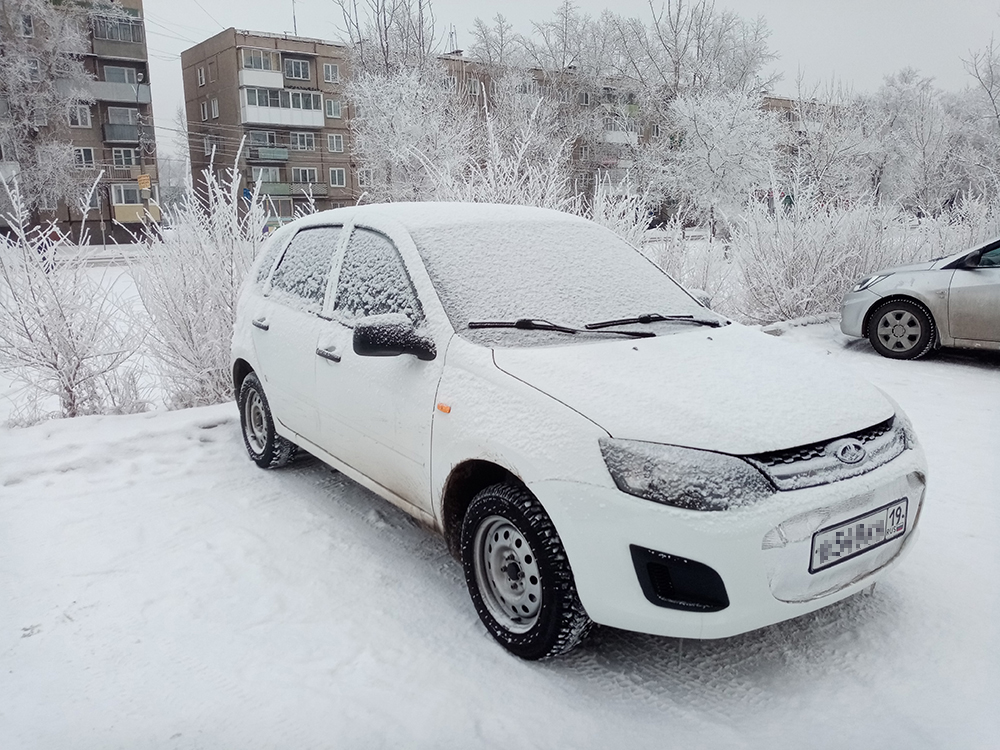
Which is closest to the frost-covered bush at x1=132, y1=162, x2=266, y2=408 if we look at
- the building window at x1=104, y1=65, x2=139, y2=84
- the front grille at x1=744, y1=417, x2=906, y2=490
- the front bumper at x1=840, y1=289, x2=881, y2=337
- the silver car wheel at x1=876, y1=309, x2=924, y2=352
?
A: the front grille at x1=744, y1=417, x2=906, y2=490

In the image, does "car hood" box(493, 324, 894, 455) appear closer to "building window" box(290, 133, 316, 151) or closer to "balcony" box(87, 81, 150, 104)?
"balcony" box(87, 81, 150, 104)

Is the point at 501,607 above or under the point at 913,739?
above

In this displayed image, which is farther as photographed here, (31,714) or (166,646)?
(166,646)

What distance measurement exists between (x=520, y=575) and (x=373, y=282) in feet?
5.31

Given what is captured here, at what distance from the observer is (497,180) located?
359 inches

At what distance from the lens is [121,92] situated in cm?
4559

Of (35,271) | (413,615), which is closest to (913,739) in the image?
(413,615)

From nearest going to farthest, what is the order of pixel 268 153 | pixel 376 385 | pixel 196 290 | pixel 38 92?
pixel 376 385, pixel 196 290, pixel 38 92, pixel 268 153

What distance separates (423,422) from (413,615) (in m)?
0.85

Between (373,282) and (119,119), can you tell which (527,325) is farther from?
(119,119)

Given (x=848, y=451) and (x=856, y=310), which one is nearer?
(x=848, y=451)

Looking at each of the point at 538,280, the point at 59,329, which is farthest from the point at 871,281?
the point at 59,329

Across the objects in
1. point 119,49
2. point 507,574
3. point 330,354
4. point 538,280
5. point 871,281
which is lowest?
point 507,574

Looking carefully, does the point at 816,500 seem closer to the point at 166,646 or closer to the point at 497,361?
the point at 497,361
